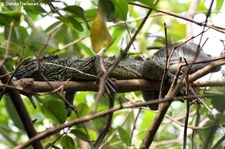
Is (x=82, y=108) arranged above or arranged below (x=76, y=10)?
below

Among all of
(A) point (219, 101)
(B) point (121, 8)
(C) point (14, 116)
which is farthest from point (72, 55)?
(A) point (219, 101)

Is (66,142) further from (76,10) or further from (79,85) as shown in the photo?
(76,10)

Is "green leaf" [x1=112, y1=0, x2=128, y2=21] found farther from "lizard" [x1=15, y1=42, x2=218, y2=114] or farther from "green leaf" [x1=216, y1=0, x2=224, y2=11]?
"green leaf" [x1=216, y1=0, x2=224, y2=11]

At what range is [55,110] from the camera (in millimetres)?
2158

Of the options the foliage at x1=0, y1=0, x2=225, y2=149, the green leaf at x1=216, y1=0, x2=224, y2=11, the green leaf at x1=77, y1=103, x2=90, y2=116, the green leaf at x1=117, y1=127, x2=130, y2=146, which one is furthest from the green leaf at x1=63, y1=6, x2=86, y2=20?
the green leaf at x1=216, y1=0, x2=224, y2=11

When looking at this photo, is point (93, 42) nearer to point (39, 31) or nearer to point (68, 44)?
point (39, 31)

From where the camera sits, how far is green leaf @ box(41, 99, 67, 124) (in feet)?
6.97

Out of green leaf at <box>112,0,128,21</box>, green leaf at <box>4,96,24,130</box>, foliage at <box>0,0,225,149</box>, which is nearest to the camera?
foliage at <box>0,0,225,149</box>

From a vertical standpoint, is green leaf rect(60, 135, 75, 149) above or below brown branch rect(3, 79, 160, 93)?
below

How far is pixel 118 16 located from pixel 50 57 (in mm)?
1043

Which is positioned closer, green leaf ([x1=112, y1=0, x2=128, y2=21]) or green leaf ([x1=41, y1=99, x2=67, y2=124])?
green leaf ([x1=41, y1=99, x2=67, y2=124])

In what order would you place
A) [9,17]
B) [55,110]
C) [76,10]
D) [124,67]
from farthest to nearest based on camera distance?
[124,67]
[76,10]
[9,17]
[55,110]

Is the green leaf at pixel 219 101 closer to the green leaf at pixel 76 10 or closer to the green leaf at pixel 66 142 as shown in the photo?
the green leaf at pixel 66 142

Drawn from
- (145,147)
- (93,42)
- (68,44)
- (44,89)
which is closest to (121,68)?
(68,44)
